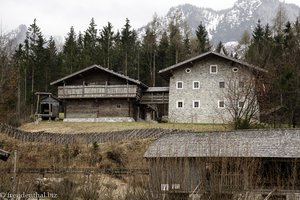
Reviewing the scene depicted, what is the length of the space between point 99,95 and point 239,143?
2430 centimetres

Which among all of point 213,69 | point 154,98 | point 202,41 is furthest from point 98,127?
point 202,41

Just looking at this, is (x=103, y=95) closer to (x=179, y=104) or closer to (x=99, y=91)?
(x=99, y=91)

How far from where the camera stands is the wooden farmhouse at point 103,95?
4656 centimetres

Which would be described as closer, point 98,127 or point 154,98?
point 98,127

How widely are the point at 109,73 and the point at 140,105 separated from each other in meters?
5.44

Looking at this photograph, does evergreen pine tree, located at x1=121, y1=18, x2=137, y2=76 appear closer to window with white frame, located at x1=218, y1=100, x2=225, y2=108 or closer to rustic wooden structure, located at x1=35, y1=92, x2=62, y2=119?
rustic wooden structure, located at x1=35, y1=92, x2=62, y2=119

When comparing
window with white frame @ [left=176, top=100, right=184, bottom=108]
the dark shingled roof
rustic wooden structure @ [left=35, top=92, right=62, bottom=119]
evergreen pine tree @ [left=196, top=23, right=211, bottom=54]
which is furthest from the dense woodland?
the dark shingled roof

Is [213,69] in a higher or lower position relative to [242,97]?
higher

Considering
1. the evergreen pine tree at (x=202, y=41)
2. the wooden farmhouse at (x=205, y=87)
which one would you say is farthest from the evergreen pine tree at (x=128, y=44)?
the wooden farmhouse at (x=205, y=87)

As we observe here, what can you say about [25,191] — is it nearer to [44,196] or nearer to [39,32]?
[44,196]

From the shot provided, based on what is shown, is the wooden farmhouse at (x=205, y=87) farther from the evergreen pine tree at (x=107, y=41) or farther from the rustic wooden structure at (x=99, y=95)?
the evergreen pine tree at (x=107, y=41)

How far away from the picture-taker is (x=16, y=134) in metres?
37.6

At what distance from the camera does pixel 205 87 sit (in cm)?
4631

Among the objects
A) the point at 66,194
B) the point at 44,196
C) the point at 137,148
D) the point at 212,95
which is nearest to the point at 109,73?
the point at 212,95
